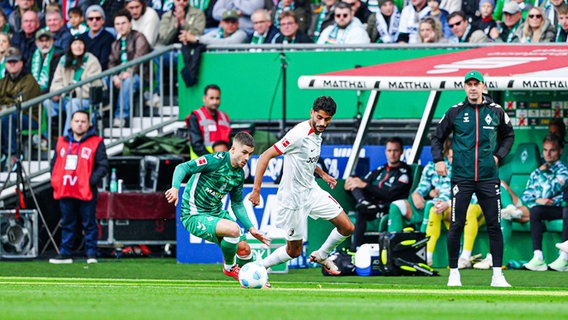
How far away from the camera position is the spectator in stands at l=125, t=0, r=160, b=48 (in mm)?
23234

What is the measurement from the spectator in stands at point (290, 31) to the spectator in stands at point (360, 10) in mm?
821

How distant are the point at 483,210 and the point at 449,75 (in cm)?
380

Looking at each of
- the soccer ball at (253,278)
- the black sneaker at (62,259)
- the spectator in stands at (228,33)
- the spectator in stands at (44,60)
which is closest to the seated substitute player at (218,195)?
the soccer ball at (253,278)

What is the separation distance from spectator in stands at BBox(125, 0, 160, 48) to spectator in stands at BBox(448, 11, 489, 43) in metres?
4.88

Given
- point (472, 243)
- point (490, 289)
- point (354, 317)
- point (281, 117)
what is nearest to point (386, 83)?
point (472, 243)

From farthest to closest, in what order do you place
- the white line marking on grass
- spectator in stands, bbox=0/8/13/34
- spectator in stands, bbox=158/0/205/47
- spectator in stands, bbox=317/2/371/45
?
spectator in stands, bbox=0/8/13/34 → spectator in stands, bbox=158/0/205/47 → spectator in stands, bbox=317/2/371/45 → the white line marking on grass

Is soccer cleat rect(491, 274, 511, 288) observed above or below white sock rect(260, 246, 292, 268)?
below

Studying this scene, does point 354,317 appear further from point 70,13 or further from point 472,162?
point 70,13

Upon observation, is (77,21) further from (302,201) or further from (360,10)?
(302,201)

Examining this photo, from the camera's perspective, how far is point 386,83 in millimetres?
18781

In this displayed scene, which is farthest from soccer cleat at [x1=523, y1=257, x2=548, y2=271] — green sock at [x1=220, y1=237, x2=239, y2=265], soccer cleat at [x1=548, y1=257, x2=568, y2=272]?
green sock at [x1=220, y1=237, x2=239, y2=265]

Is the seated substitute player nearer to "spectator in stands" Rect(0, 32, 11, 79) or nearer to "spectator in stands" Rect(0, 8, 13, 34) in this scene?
"spectator in stands" Rect(0, 32, 11, 79)

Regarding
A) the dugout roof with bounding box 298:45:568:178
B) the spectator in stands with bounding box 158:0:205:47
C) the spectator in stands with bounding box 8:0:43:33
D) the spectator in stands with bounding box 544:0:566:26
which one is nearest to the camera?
the dugout roof with bounding box 298:45:568:178

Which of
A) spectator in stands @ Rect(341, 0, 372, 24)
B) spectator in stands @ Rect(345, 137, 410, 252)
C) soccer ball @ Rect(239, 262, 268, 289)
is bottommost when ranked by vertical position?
A: soccer ball @ Rect(239, 262, 268, 289)
